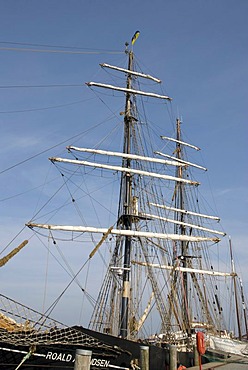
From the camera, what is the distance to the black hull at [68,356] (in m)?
15.3

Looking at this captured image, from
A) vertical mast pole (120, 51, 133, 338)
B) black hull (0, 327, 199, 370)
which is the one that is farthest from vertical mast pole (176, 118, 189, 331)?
black hull (0, 327, 199, 370)

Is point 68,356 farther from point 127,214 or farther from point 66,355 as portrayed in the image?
point 127,214

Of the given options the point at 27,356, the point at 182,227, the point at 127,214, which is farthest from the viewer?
the point at 182,227

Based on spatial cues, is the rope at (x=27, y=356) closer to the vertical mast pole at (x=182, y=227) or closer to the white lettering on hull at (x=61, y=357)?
the white lettering on hull at (x=61, y=357)

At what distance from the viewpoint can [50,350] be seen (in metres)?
16.0

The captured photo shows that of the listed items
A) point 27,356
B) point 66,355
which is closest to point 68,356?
point 66,355

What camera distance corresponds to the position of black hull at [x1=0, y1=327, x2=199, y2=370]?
15.3 metres

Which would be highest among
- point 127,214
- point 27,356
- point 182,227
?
point 182,227

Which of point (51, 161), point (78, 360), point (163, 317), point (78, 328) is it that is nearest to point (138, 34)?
point (51, 161)

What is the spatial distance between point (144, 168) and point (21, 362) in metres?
19.6

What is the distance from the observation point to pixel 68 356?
1628 centimetres

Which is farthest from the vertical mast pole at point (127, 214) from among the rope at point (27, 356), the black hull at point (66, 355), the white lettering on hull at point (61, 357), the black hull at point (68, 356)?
the rope at point (27, 356)

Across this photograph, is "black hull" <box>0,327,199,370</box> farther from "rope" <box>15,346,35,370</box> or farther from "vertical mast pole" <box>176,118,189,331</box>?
"vertical mast pole" <box>176,118,189,331</box>

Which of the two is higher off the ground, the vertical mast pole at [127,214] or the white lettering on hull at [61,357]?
the vertical mast pole at [127,214]
